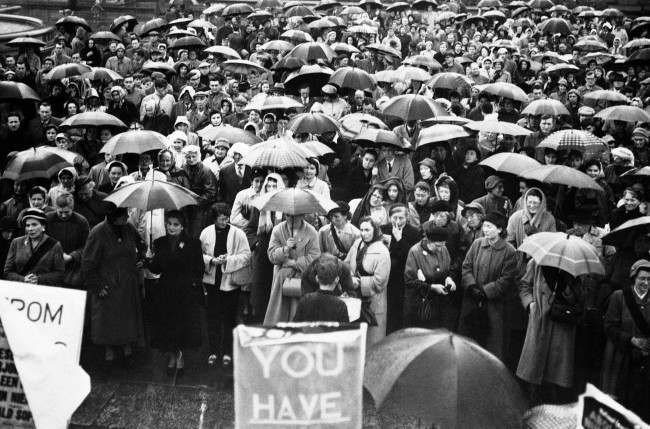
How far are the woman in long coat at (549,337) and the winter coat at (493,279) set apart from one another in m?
0.40

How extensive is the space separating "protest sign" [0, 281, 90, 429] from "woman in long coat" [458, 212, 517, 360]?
383cm

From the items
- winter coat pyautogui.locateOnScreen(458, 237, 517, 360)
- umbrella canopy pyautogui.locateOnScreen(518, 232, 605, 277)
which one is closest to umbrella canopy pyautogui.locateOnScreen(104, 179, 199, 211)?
winter coat pyautogui.locateOnScreen(458, 237, 517, 360)

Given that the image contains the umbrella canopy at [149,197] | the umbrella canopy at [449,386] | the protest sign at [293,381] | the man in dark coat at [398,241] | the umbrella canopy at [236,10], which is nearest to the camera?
the umbrella canopy at [449,386]

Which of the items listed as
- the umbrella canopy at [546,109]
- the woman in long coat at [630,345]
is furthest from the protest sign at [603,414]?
the umbrella canopy at [546,109]

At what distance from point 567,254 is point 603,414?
2.46 metres

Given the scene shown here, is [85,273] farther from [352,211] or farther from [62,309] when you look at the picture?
[352,211]

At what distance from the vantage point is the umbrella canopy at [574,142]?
10.7 m

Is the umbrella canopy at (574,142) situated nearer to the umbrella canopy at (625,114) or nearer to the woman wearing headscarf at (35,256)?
the umbrella canopy at (625,114)

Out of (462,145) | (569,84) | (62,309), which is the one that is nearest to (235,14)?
(569,84)

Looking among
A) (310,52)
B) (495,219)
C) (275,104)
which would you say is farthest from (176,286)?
(310,52)

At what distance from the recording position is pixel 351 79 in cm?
1367

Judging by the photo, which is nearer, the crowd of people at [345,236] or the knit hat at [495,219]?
the crowd of people at [345,236]

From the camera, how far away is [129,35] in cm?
1994

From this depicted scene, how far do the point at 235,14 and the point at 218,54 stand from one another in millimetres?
4825
